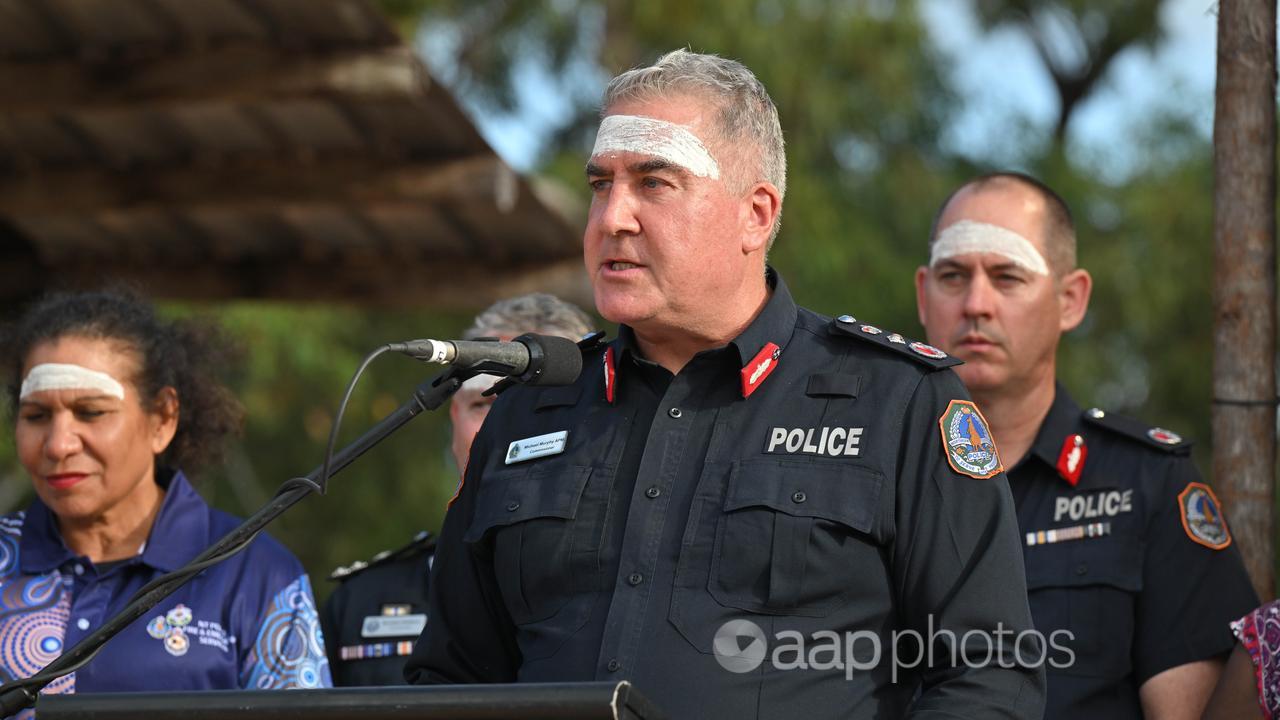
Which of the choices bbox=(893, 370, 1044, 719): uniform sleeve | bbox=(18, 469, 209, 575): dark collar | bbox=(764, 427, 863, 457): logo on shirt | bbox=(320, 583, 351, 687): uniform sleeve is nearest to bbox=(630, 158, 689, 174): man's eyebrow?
bbox=(764, 427, 863, 457): logo on shirt

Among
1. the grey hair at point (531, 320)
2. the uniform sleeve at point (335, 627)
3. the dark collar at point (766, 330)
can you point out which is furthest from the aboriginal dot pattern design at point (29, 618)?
the dark collar at point (766, 330)

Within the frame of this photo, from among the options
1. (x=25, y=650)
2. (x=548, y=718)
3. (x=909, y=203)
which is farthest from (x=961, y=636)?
(x=909, y=203)

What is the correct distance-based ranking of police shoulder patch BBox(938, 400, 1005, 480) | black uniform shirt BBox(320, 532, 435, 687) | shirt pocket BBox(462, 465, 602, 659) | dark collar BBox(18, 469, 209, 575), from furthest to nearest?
black uniform shirt BBox(320, 532, 435, 687)
dark collar BBox(18, 469, 209, 575)
shirt pocket BBox(462, 465, 602, 659)
police shoulder patch BBox(938, 400, 1005, 480)

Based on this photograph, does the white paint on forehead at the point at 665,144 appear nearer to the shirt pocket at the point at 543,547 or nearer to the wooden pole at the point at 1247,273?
the shirt pocket at the point at 543,547

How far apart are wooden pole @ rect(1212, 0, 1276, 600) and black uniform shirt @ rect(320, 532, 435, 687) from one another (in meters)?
2.33

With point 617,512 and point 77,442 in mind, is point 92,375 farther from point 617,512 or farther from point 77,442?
point 617,512

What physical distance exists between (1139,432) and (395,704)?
261 centimetres

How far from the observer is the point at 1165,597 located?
4.04 m

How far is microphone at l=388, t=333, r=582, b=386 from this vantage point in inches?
113

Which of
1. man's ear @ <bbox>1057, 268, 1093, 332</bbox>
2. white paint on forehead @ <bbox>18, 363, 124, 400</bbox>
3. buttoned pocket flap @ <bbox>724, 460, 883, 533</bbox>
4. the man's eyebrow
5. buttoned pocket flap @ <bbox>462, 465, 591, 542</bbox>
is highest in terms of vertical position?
man's ear @ <bbox>1057, 268, 1093, 332</bbox>

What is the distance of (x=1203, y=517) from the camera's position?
13.6 ft

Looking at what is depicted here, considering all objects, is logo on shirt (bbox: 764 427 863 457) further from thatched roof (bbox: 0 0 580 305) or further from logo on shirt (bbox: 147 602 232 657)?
thatched roof (bbox: 0 0 580 305)

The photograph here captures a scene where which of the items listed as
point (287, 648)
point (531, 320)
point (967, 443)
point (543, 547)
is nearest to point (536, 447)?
point (543, 547)

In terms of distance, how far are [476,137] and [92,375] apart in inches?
105
